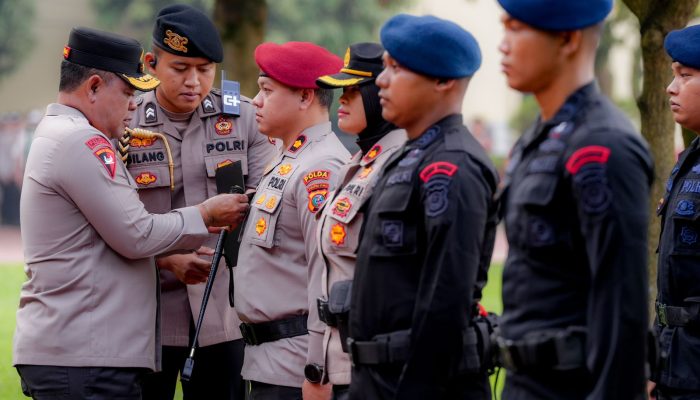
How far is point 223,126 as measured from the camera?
5871mm

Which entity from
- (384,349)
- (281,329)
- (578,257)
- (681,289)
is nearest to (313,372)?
(281,329)

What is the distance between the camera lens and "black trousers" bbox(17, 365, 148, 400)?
482cm

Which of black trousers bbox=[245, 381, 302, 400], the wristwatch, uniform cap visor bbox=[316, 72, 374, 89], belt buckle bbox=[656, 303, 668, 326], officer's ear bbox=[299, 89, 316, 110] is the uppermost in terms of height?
uniform cap visor bbox=[316, 72, 374, 89]

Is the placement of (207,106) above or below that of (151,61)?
below

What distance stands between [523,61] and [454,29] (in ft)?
2.36

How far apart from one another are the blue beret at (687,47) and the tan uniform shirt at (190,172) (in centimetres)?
205

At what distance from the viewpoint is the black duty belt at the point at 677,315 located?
4.91 metres

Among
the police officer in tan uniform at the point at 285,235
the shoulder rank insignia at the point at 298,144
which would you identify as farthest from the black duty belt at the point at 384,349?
the shoulder rank insignia at the point at 298,144

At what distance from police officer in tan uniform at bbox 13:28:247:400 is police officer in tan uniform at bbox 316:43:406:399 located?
33.4 inches

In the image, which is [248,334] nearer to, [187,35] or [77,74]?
[77,74]

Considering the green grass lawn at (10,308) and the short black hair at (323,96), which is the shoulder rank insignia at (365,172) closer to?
the short black hair at (323,96)

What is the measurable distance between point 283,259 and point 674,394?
1.74 m

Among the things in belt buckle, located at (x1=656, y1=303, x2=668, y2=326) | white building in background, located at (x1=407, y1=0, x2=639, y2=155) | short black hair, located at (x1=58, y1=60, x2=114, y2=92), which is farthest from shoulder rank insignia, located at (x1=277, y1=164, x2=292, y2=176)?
white building in background, located at (x1=407, y1=0, x2=639, y2=155)

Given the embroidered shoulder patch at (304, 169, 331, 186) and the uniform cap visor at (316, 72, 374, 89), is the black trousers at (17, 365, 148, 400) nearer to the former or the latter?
the embroidered shoulder patch at (304, 169, 331, 186)
